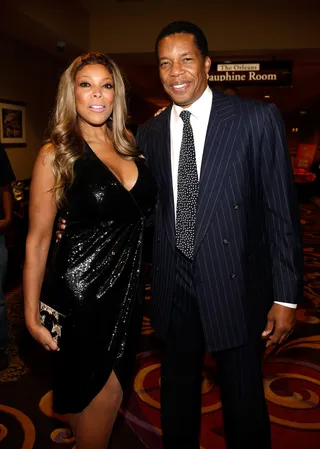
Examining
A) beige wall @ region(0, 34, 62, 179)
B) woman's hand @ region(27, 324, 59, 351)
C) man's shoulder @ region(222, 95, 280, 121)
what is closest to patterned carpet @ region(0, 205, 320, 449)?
woman's hand @ region(27, 324, 59, 351)

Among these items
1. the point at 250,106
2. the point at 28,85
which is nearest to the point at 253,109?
the point at 250,106

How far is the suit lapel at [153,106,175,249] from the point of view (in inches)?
73.0

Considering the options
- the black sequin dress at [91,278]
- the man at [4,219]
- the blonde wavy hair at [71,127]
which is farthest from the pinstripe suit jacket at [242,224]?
the man at [4,219]

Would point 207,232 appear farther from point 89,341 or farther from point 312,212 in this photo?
point 312,212

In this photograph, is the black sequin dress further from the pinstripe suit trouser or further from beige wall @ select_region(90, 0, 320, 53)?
beige wall @ select_region(90, 0, 320, 53)

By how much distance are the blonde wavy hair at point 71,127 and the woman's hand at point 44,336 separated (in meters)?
0.52

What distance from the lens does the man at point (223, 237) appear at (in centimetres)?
173

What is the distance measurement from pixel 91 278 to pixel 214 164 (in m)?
0.66

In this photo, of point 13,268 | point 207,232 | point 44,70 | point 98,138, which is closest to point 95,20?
point 44,70

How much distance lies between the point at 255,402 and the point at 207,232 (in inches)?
28.1

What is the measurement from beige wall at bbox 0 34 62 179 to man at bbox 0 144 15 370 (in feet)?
11.8

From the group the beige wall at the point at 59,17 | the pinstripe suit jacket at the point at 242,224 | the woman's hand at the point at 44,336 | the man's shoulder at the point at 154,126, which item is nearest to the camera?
the pinstripe suit jacket at the point at 242,224

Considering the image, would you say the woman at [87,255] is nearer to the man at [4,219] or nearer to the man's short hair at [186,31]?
the man's short hair at [186,31]

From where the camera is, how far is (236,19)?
22.8ft
